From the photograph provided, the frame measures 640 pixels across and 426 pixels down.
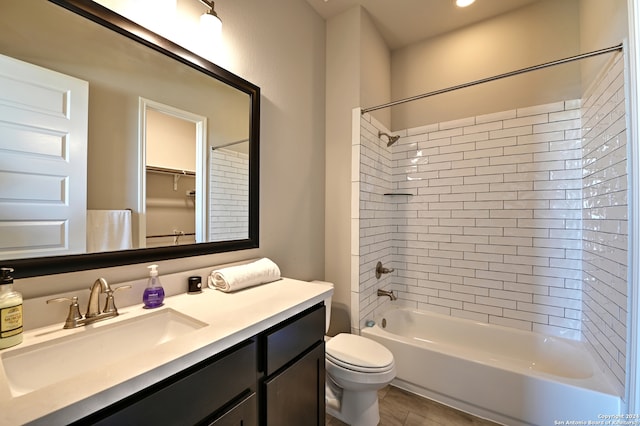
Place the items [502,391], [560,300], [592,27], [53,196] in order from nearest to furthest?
1. [53,196]
2. [502,391]
3. [592,27]
4. [560,300]

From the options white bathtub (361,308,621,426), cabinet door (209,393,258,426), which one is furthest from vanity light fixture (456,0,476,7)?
cabinet door (209,393,258,426)

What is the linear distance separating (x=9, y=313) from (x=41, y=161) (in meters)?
0.46

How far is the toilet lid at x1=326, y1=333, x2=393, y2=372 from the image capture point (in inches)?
56.2

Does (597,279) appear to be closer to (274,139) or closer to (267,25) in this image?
(274,139)

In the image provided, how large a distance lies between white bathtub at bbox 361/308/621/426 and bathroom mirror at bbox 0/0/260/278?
1.54 m

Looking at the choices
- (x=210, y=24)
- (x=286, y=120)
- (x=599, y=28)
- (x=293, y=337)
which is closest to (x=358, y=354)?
(x=293, y=337)

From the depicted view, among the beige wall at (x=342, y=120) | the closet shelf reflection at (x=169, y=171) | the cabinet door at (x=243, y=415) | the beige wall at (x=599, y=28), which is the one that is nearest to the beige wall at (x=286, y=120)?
the beige wall at (x=342, y=120)

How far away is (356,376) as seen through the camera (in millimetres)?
1421

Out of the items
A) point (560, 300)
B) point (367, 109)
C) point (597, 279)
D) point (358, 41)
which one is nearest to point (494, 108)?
point (367, 109)

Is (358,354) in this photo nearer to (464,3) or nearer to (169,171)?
(169,171)

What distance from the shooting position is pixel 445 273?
2.32 m

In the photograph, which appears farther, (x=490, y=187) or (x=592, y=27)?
(x=490, y=187)

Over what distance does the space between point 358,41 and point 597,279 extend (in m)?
2.30

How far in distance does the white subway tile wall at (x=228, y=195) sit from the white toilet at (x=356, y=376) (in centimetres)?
67
